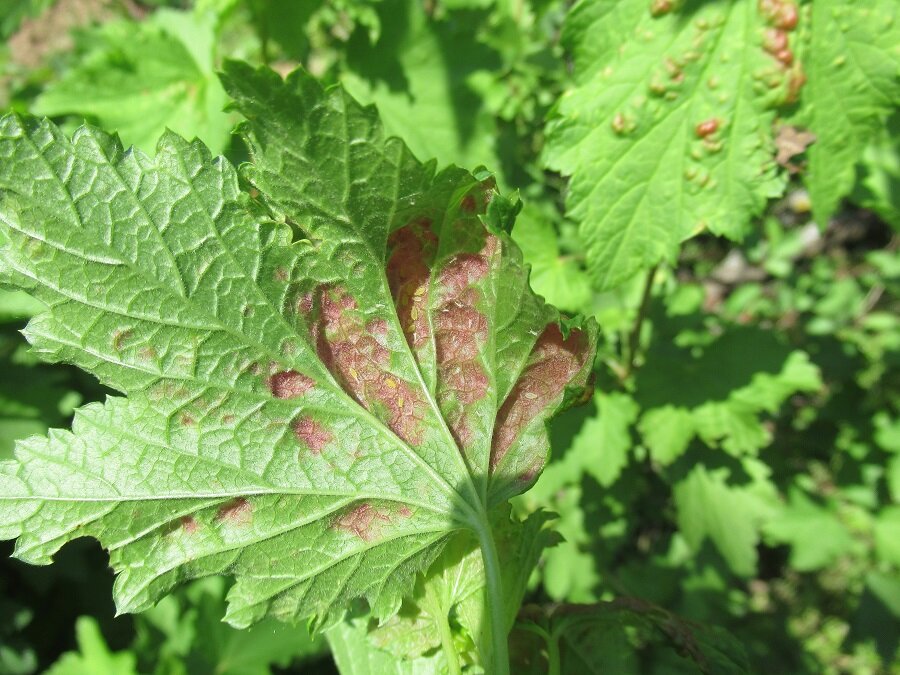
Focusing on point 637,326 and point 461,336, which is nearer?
point 461,336

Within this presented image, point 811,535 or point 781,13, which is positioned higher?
point 781,13

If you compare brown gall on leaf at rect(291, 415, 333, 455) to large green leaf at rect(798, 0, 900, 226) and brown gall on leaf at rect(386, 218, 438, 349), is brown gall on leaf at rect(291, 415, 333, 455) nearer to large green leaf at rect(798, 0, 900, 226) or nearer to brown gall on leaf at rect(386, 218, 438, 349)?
brown gall on leaf at rect(386, 218, 438, 349)

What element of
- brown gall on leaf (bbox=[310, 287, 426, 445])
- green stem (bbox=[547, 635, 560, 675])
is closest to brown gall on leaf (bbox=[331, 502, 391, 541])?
brown gall on leaf (bbox=[310, 287, 426, 445])

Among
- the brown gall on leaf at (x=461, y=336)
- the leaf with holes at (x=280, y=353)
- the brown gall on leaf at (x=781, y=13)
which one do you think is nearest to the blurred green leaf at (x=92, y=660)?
the leaf with holes at (x=280, y=353)

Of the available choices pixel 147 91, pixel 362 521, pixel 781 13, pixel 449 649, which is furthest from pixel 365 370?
pixel 147 91

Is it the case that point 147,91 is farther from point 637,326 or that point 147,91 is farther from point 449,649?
point 449,649

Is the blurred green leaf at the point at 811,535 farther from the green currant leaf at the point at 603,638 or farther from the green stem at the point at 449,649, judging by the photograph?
the green stem at the point at 449,649

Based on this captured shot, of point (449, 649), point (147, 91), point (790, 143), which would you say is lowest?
point (449, 649)
